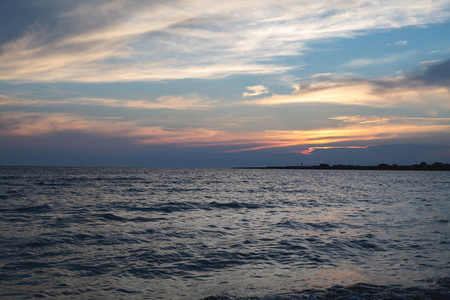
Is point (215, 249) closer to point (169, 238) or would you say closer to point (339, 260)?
point (169, 238)

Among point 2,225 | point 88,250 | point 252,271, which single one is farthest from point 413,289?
point 2,225

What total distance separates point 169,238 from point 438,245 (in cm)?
1320

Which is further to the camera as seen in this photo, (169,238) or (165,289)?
(169,238)

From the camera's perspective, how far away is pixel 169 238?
53.4 feet

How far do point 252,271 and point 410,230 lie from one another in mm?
12776

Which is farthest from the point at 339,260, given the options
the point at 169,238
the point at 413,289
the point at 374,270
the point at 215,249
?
the point at 169,238

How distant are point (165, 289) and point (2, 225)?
14.9 metres

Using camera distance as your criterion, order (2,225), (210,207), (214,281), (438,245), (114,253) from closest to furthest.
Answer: (214,281) < (114,253) < (438,245) < (2,225) < (210,207)

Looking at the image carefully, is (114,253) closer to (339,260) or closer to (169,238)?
(169,238)

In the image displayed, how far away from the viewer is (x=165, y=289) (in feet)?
31.0

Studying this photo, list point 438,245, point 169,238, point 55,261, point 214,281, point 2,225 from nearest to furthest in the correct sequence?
1. point 214,281
2. point 55,261
3. point 438,245
4. point 169,238
5. point 2,225

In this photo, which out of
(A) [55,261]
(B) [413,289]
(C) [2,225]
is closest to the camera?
(B) [413,289]

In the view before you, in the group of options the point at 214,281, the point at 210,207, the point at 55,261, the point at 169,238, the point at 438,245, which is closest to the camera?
the point at 214,281

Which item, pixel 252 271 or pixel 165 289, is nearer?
pixel 165 289
